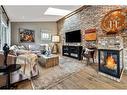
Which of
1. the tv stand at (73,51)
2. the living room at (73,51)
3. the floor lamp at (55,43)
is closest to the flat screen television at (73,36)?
the living room at (73,51)

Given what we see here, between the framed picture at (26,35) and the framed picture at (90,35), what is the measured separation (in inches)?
190

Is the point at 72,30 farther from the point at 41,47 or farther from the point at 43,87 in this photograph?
the point at 43,87

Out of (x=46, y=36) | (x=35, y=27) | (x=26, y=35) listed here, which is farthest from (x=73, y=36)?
(x=26, y=35)

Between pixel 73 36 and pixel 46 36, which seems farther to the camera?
pixel 46 36

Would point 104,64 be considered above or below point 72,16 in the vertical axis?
below

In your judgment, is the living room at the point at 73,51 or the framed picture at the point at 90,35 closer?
the living room at the point at 73,51

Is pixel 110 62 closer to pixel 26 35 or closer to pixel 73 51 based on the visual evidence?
pixel 73 51

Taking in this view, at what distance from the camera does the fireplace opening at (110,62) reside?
309 centimetres

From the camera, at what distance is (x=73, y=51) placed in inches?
266

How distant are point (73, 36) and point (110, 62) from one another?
3.98 meters

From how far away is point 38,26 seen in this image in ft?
31.3

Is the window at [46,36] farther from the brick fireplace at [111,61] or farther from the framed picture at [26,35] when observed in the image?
the brick fireplace at [111,61]

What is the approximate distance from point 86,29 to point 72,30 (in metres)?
1.48
